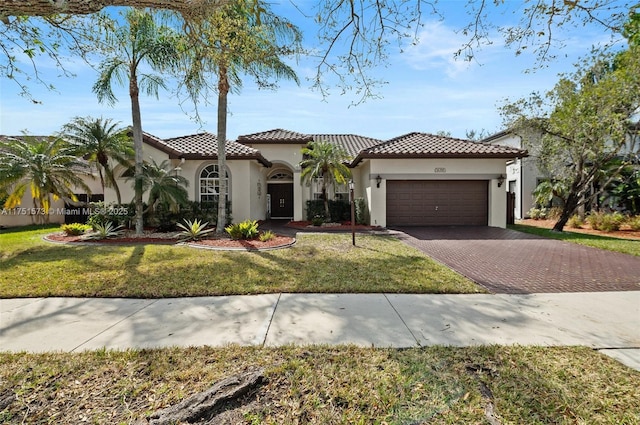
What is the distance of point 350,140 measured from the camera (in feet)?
80.3

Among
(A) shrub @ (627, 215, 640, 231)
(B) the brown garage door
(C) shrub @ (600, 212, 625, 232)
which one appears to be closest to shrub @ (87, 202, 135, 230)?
(B) the brown garage door

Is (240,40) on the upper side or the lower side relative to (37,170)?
upper

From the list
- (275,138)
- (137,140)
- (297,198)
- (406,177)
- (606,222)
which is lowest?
(606,222)

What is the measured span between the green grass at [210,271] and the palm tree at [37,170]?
3842 mm

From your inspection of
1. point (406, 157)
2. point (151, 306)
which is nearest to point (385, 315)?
point (151, 306)

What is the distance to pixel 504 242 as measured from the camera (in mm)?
11961

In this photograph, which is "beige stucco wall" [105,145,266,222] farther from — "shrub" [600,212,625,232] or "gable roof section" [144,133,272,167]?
"shrub" [600,212,625,232]

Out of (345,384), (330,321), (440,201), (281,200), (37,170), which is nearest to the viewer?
(345,384)

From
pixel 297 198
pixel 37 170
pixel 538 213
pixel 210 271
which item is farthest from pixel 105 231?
Answer: pixel 538 213

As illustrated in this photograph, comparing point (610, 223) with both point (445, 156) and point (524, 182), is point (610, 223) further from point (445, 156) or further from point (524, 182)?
point (445, 156)

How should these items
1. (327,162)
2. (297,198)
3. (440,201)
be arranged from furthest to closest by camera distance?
(297,198) < (440,201) < (327,162)

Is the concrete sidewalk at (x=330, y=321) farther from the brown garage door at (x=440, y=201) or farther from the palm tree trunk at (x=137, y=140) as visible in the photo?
the brown garage door at (x=440, y=201)

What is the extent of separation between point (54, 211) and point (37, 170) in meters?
6.29

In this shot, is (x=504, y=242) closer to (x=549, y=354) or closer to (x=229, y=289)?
(x=549, y=354)
